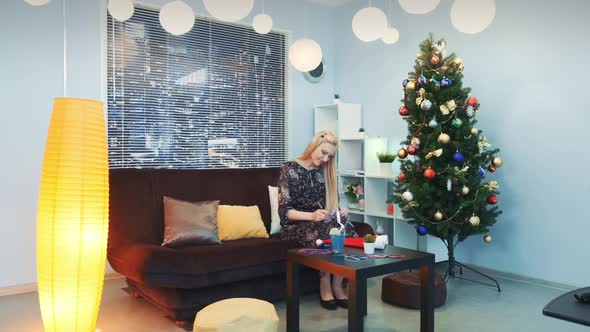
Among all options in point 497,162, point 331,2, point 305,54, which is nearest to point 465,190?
point 497,162

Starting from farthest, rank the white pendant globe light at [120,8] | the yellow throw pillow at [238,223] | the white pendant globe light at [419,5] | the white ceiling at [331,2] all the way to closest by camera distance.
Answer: the white ceiling at [331,2]
the yellow throw pillow at [238,223]
the white pendant globe light at [120,8]
the white pendant globe light at [419,5]

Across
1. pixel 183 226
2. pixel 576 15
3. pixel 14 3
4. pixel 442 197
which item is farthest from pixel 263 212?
pixel 576 15

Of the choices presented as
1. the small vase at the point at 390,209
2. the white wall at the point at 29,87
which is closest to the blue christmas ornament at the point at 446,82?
the small vase at the point at 390,209

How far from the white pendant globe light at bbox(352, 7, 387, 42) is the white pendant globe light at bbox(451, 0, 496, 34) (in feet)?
1.52

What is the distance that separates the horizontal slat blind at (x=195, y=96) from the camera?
14.0 feet

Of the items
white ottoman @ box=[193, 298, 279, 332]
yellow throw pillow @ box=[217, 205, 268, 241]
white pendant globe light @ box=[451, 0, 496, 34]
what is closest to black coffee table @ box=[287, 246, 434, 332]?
white ottoman @ box=[193, 298, 279, 332]

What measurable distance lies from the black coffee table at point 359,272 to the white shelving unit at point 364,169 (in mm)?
1811

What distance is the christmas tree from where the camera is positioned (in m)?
3.69

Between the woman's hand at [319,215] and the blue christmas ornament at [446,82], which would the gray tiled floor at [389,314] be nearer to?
the woman's hand at [319,215]

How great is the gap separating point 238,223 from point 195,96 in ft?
5.21

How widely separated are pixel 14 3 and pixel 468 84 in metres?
3.84

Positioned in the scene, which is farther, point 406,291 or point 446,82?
point 446,82

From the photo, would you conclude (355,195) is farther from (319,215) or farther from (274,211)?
(319,215)

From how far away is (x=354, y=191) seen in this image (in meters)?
5.00
